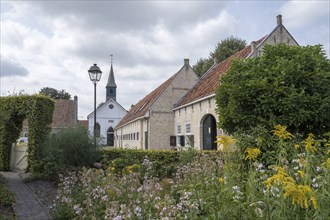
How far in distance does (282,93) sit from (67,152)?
913cm

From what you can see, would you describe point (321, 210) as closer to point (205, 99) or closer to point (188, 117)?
point (205, 99)

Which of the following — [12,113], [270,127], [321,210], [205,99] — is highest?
[205,99]

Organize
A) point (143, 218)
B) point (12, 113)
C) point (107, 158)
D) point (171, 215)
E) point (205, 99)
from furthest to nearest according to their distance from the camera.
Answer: point (205, 99) → point (12, 113) → point (107, 158) → point (143, 218) → point (171, 215)

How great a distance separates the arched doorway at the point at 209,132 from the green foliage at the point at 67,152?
7968mm

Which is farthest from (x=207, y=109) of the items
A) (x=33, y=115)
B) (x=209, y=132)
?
(x=33, y=115)

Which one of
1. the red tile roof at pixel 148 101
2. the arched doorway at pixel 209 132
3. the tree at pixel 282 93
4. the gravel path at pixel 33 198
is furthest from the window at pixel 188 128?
the tree at pixel 282 93

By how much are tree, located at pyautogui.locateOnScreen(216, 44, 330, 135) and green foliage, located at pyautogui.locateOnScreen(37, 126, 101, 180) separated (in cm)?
731

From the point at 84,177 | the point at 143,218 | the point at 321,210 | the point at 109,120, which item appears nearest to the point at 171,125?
the point at 84,177

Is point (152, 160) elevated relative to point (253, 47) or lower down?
lower down

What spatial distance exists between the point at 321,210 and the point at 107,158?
12.0 meters

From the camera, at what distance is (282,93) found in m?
7.28

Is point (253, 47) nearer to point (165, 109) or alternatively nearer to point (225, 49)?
point (165, 109)

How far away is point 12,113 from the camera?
15531 millimetres

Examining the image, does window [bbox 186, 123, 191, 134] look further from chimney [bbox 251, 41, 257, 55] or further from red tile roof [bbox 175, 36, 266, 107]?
chimney [bbox 251, 41, 257, 55]
